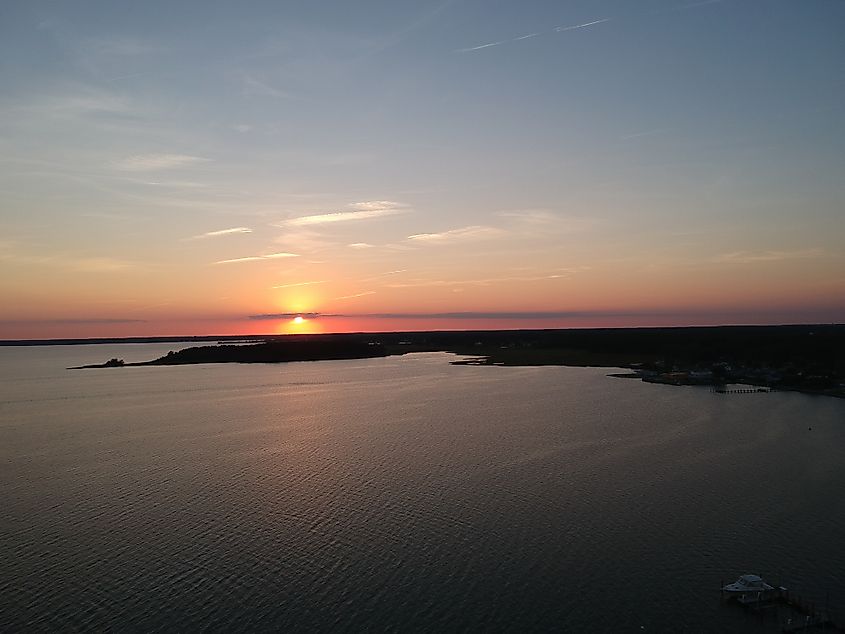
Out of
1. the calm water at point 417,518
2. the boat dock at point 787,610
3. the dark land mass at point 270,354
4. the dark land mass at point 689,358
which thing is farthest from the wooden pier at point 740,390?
the dark land mass at point 270,354

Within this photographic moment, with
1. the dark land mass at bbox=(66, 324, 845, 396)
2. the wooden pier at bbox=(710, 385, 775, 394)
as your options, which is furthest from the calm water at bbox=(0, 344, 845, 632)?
the dark land mass at bbox=(66, 324, 845, 396)

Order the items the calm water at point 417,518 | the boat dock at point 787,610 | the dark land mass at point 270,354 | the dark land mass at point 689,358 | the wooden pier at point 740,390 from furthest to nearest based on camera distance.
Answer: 1. the dark land mass at point 270,354
2. the dark land mass at point 689,358
3. the wooden pier at point 740,390
4. the calm water at point 417,518
5. the boat dock at point 787,610

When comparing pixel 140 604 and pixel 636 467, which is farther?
pixel 636 467

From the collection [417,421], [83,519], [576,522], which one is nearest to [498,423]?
[417,421]

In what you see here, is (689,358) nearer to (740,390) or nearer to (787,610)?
(740,390)

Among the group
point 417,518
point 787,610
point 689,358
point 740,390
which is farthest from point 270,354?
point 787,610

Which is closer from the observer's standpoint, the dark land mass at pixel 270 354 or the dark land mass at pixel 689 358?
the dark land mass at pixel 689 358

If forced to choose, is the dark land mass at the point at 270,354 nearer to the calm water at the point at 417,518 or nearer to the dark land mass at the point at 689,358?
the dark land mass at the point at 689,358

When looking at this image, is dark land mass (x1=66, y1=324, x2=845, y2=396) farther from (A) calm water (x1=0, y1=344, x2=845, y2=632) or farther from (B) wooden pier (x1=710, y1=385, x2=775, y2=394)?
(A) calm water (x1=0, y1=344, x2=845, y2=632)

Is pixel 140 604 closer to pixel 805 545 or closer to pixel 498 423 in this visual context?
pixel 805 545
